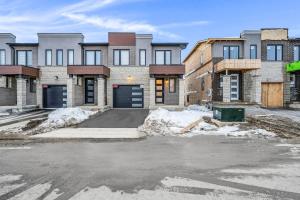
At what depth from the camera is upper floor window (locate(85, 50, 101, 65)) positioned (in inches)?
1278

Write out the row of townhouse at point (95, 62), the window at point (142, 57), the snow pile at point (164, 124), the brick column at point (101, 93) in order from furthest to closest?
the window at point (142, 57) < the row of townhouse at point (95, 62) < the brick column at point (101, 93) < the snow pile at point (164, 124)

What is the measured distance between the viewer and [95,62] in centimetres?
3244

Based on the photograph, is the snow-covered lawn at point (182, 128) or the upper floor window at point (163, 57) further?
the upper floor window at point (163, 57)

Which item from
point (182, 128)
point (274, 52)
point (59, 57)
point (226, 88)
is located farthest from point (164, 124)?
point (274, 52)

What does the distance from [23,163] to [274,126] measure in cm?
1376

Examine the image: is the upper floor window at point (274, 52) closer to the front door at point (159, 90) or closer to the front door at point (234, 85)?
the front door at point (234, 85)

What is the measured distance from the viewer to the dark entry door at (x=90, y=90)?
31.8 meters

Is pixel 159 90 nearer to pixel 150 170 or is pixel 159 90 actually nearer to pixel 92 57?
pixel 92 57

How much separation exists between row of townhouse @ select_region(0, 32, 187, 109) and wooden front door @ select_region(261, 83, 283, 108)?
9452 mm

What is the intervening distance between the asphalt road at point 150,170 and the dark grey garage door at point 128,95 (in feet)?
62.4

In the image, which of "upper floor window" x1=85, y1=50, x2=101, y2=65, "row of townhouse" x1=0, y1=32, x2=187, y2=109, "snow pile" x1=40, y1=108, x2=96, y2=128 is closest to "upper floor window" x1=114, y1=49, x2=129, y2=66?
"row of townhouse" x1=0, y1=32, x2=187, y2=109

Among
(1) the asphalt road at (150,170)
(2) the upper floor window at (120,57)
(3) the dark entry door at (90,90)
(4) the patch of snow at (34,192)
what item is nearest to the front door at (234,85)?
(2) the upper floor window at (120,57)

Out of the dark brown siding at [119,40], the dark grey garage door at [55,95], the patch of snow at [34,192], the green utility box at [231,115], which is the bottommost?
the patch of snow at [34,192]

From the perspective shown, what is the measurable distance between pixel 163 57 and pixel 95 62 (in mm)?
7565
